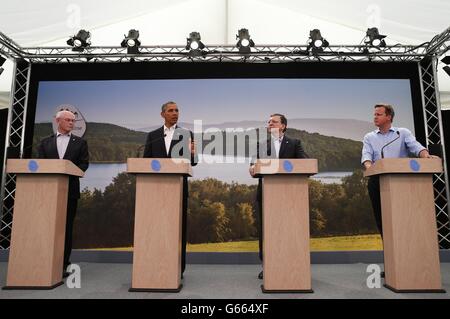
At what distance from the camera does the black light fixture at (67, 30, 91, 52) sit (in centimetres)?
501

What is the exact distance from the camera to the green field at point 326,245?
540cm

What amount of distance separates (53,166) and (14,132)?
8.96ft

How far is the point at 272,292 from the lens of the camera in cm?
300

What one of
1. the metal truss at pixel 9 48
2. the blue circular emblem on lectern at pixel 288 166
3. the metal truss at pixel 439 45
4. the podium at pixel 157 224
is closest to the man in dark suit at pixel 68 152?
the podium at pixel 157 224

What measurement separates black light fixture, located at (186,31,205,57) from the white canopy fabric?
0.98 feet

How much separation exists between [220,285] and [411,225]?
5.87 feet

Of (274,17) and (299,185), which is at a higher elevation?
(274,17)

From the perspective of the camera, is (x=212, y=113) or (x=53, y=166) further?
(x=212, y=113)

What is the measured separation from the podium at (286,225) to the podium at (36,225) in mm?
1842

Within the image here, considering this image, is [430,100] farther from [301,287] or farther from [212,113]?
[301,287]

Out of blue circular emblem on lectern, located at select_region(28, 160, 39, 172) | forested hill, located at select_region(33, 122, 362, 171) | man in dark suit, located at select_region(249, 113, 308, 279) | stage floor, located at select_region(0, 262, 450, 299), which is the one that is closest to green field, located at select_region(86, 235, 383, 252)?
stage floor, located at select_region(0, 262, 450, 299)

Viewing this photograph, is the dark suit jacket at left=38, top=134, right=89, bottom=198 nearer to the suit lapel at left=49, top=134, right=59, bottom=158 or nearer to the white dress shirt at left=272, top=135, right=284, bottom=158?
the suit lapel at left=49, top=134, right=59, bottom=158

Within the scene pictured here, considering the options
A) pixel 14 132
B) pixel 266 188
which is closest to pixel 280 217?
pixel 266 188

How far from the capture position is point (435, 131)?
5453mm
